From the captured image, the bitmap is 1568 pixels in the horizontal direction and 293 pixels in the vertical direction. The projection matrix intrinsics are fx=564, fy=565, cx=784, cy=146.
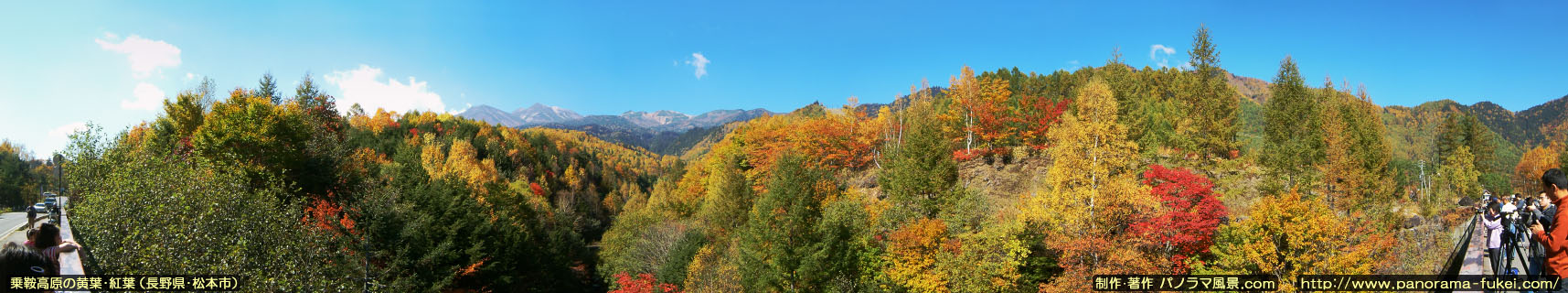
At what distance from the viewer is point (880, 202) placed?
1672 inches

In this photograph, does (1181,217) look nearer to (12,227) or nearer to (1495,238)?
(1495,238)

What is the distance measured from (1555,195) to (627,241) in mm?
58634

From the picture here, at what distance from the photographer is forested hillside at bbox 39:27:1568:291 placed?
20547mm

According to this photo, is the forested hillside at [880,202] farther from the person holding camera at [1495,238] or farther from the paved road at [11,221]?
the person holding camera at [1495,238]

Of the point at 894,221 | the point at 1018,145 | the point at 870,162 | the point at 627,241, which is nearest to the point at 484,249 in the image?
the point at 627,241

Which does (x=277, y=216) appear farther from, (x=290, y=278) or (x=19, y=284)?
(x=19, y=284)

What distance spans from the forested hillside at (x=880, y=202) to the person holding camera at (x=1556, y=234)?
698 inches

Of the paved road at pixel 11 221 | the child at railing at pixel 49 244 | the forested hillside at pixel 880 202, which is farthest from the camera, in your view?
the paved road at pixel 11 221

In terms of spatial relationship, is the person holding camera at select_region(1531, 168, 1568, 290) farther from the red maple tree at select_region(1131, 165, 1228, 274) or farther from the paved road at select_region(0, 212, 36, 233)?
the paved road at select_region(0, 212, 36, 233)

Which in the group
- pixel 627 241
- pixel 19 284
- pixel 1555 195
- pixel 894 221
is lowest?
pixel 627 241

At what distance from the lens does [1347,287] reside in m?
23.0

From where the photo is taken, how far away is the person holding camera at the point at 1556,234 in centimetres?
637

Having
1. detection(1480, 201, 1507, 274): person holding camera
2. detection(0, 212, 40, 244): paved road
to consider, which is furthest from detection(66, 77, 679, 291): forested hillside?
detection(1480, 201, 1507, 274): person holding camera

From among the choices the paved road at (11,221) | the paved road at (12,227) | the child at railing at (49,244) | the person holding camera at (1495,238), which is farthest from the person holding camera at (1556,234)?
the paved road at (11,221)
